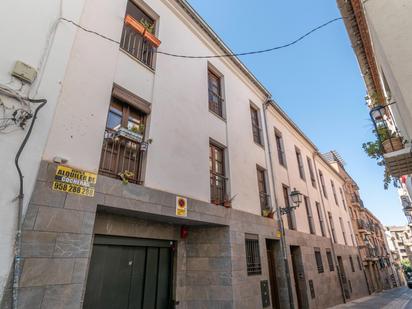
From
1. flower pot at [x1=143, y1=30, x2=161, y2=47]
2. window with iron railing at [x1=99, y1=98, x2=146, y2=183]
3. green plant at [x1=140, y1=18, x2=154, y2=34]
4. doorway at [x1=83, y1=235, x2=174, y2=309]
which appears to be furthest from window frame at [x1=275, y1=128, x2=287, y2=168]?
window with iron railing at [x1=99, y1=98, x2=146, y2=183]

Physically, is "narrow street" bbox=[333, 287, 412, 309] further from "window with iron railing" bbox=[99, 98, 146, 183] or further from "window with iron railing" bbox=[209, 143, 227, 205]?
"window with iron railing" bbox=[99, 98, 146, 183]

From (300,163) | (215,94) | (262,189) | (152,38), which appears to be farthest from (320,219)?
(152,38)

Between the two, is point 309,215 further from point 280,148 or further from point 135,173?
point 135,173

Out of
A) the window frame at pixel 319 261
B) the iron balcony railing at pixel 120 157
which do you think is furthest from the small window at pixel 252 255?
the window frame at pixel 319 261

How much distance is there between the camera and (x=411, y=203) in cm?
1454

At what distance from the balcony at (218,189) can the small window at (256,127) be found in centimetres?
328

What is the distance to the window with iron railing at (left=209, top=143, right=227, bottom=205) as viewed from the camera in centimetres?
738

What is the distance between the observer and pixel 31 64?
4.11m

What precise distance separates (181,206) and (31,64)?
3.95 meters

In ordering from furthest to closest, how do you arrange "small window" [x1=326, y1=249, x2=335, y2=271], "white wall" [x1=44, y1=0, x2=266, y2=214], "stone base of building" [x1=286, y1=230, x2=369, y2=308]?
"small window" [x1=326, y1=249, x2=335, y2=271]
"stone base of building" [x1=286, y1=230, x2=369, y2=308]
"white wall" [x1=44, y1=0, x2=266, y2=214]

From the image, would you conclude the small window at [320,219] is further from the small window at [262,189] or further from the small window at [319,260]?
the small window at [262,189]

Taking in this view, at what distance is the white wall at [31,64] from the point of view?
3.31m

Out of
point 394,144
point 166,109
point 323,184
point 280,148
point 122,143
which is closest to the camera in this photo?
point 122,143

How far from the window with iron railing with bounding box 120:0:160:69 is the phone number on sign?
→ 3509 mm
